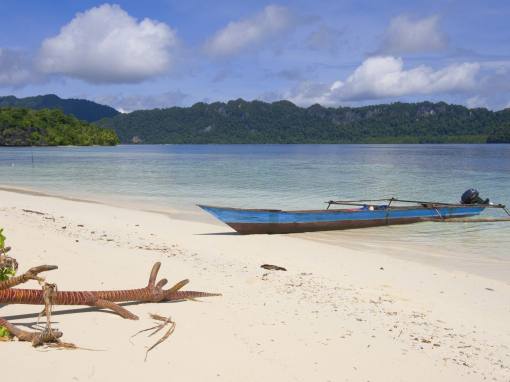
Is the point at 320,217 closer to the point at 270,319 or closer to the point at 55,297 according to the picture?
the point at 270,319

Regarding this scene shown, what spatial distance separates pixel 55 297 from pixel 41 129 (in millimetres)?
143038

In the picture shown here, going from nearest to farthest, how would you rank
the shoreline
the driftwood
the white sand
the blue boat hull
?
the white sand
the driftwood
the shoreline
the blue boat hull

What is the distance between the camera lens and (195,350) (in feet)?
14.6

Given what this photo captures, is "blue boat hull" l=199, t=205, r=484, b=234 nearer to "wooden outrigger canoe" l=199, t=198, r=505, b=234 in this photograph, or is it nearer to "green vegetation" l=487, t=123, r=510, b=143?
"wooden outrigger canoe" l=199, t=198, r=505, b=234

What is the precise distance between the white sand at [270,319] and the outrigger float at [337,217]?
2310mm

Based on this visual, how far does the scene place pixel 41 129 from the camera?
135m

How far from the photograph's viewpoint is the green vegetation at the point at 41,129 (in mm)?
130500

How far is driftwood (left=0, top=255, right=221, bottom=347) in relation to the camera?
14.1 feet

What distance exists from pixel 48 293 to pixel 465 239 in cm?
1195

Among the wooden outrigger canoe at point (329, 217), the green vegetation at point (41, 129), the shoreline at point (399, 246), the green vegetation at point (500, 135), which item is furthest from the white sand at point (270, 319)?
the green vegetation at point (500, 135)

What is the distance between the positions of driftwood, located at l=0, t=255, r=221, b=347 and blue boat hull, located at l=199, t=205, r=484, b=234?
20.1 feet

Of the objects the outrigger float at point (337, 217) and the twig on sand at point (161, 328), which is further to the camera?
the outrigger float at point (337, 217)

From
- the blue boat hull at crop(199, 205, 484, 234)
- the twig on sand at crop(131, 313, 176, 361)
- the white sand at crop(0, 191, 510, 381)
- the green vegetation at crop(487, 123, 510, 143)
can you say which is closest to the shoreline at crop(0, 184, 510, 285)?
the blue boat hull at crop(199, 205, 484, 234)

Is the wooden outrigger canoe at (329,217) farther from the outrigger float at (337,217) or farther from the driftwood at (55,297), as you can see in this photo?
the driftwood at (55,297)
